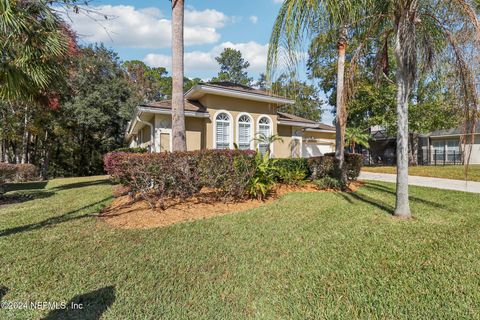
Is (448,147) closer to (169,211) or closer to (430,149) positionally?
(430,149)

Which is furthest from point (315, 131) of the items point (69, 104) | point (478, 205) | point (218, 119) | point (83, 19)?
point (69, 104)

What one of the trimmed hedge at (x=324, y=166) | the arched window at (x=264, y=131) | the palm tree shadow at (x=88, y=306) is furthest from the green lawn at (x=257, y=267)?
the arched window at (x=264, y=131)

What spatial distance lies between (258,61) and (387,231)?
12.9 feet

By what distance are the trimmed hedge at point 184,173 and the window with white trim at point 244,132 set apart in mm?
5958

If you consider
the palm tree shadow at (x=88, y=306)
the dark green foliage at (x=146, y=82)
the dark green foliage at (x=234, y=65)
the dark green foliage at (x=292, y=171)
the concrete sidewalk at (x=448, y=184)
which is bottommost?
the palm tree shadow at (x=88, y=306)

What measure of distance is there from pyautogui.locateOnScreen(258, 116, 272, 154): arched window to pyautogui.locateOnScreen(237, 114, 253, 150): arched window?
0.61 meters

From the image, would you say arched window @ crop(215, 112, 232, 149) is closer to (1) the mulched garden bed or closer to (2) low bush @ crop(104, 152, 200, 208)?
(1) the mulched garden bed

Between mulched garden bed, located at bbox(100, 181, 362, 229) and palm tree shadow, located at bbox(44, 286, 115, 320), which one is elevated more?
mulched garden bed, located at bbox(100, 181, 362, 229)

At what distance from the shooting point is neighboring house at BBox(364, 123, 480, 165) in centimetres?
2383

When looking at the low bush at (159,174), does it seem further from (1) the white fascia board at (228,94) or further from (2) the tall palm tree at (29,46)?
(1) the white fascia board at (228,94)

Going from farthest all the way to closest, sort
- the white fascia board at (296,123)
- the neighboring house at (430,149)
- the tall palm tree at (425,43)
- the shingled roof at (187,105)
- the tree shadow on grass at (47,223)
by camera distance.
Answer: the neighboring house at (430,149) → the white fascia board at (296,123) → the shingled roof at (187,105) → the tree shadow on grass at (47,223) → the tall palm tree at (425,43)

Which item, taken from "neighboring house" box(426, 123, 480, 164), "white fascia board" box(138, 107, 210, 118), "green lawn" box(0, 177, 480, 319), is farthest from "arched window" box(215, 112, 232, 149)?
"neighboring house" box(426, 123, 480, 164)

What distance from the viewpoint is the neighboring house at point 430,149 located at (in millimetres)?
23828

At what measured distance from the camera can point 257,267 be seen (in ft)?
11.8
